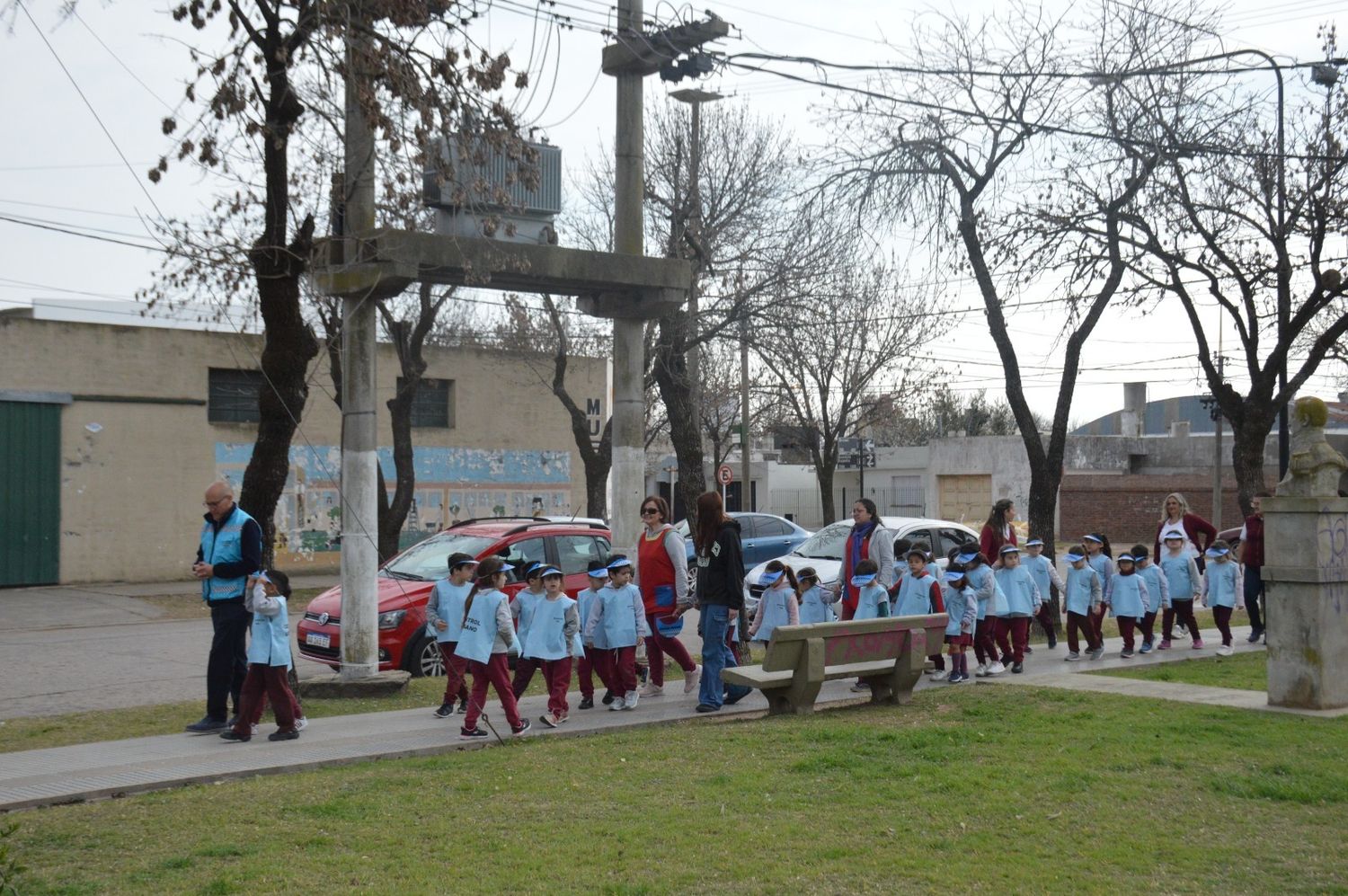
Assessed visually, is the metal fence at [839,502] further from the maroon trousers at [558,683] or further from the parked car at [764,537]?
the maroon trousers at [558,683]

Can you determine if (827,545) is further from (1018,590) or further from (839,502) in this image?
(839,502)

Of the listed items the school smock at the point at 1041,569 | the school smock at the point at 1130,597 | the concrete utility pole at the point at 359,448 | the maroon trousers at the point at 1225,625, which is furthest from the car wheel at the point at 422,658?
the maroon trousers at the point at 1225,625

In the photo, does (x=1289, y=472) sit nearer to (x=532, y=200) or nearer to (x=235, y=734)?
(x=532, y=200)

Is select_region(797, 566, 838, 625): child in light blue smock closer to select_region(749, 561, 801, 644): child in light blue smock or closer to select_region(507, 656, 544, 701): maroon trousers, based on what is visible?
select_region(749, 561, 801, 644): child in light blue smock

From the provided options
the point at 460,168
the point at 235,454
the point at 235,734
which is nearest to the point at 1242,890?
the point at 235,734

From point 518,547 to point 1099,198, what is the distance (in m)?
8.84

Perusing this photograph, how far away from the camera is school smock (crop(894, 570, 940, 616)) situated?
12.3 metres

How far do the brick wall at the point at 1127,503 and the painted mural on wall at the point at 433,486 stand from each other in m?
21.3

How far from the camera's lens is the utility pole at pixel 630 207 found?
13.2m

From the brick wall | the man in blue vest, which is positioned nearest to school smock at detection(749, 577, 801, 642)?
the man in blue vest

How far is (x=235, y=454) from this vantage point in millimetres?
26953

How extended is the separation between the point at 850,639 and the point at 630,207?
5.21m

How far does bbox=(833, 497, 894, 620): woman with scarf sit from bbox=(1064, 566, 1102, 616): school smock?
2.84 m

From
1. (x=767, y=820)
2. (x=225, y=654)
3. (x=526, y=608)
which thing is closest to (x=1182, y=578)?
(x=526, y=608)
